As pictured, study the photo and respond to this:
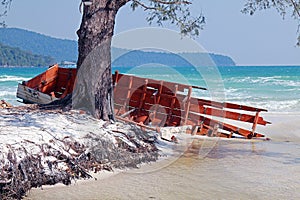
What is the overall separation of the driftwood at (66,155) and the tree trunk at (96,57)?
2.03 ft

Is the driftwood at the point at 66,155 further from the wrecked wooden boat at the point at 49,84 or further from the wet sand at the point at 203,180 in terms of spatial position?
the wrecked wooden boat at the point at 49,84

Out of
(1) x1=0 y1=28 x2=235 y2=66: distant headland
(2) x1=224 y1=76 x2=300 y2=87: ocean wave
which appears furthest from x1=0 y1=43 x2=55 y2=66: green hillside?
(2) x1=224 y1=76 x2=300 y2=87: ocean wave

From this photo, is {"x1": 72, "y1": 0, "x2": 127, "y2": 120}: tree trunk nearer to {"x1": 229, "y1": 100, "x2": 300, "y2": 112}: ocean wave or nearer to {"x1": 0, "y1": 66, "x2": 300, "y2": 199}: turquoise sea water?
{"x1": 0, "y1": 66, "x2": 300, "y2": 199}: turquoise sea water

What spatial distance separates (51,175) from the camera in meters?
5.72

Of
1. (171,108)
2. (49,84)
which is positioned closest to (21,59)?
(49,84)

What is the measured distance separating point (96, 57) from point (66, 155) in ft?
9.18

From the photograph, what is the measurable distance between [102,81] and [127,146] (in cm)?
181

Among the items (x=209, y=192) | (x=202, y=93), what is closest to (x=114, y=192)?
(x=209, y=192)

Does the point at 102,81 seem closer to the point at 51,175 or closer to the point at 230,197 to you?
the point at 51,175

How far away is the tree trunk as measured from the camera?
827 cm

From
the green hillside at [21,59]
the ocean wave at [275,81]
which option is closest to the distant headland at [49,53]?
the green hillside at [21,59]

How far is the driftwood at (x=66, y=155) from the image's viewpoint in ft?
17.7

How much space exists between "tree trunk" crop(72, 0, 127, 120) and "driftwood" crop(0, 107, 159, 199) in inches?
24.3

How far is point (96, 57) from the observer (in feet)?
27.5
